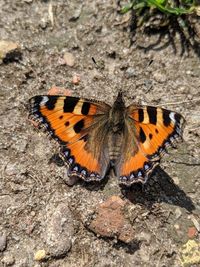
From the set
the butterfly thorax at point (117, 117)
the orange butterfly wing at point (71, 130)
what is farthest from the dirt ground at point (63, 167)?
the butterfly thorax at point (117, 117)

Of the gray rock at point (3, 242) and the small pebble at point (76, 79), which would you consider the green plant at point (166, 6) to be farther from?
the gray rock at point (3, 242)

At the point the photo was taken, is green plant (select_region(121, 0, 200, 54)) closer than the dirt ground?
No

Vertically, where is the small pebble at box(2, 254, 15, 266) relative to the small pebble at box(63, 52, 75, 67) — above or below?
below

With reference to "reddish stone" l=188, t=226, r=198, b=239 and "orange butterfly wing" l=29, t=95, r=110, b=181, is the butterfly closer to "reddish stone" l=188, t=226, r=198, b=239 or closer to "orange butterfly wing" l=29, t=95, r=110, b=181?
"orange butterfly wing" l=29, t=95, r=110, b=181

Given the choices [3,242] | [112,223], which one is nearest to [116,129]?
[112,223]

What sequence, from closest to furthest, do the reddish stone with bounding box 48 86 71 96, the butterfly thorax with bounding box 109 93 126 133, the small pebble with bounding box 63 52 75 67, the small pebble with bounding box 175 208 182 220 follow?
1. the small pebble with bounding box 175 208 182 220
2. the butterfly thorax with bounding box 109 93 126 133
3. the reddish stone with bounding box 48 86 71 96
4. the small pebble with bounding box 63 52 75 67

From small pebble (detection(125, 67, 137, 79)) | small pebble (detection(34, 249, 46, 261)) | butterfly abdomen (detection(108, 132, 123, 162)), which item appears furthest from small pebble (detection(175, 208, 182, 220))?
small pebble (detection(125, 67, 137, 79))

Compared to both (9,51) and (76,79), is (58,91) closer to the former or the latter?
(76,79)

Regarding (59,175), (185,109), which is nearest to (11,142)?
(59,175)
